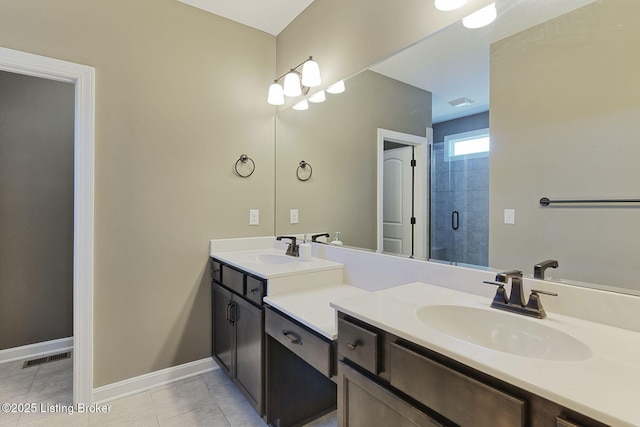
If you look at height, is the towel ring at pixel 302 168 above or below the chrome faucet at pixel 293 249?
above

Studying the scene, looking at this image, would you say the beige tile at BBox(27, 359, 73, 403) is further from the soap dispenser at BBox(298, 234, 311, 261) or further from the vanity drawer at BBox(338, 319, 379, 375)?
the vanity drawer at BBox(338, 319, 379, 375)

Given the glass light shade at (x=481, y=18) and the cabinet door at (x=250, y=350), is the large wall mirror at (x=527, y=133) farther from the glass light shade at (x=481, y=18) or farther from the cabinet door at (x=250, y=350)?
the cabinet door at (x=250, y=350)

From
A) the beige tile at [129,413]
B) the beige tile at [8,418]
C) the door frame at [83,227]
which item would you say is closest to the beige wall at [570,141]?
the beige tile at [129,413]

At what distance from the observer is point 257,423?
5.69 ft

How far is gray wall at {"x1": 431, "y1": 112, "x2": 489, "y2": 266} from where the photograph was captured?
1.31 metres

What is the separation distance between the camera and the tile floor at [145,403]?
1.75 metres

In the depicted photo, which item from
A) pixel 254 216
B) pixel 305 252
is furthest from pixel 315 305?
pixel 254 216

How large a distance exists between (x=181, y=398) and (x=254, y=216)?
1.33 metres

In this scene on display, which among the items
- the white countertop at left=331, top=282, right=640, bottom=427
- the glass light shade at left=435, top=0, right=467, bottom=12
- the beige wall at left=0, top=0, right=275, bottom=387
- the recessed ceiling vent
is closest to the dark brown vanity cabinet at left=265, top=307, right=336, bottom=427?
the white countertop at left=331, top=282, right=640, bottom=427

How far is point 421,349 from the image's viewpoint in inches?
33.0

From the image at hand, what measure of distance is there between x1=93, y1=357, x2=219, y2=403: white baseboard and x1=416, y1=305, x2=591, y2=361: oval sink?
1.90 metres

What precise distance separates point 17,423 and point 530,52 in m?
3.11

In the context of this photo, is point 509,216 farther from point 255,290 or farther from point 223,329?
point 223,329

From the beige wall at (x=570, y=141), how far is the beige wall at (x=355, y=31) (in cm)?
35
